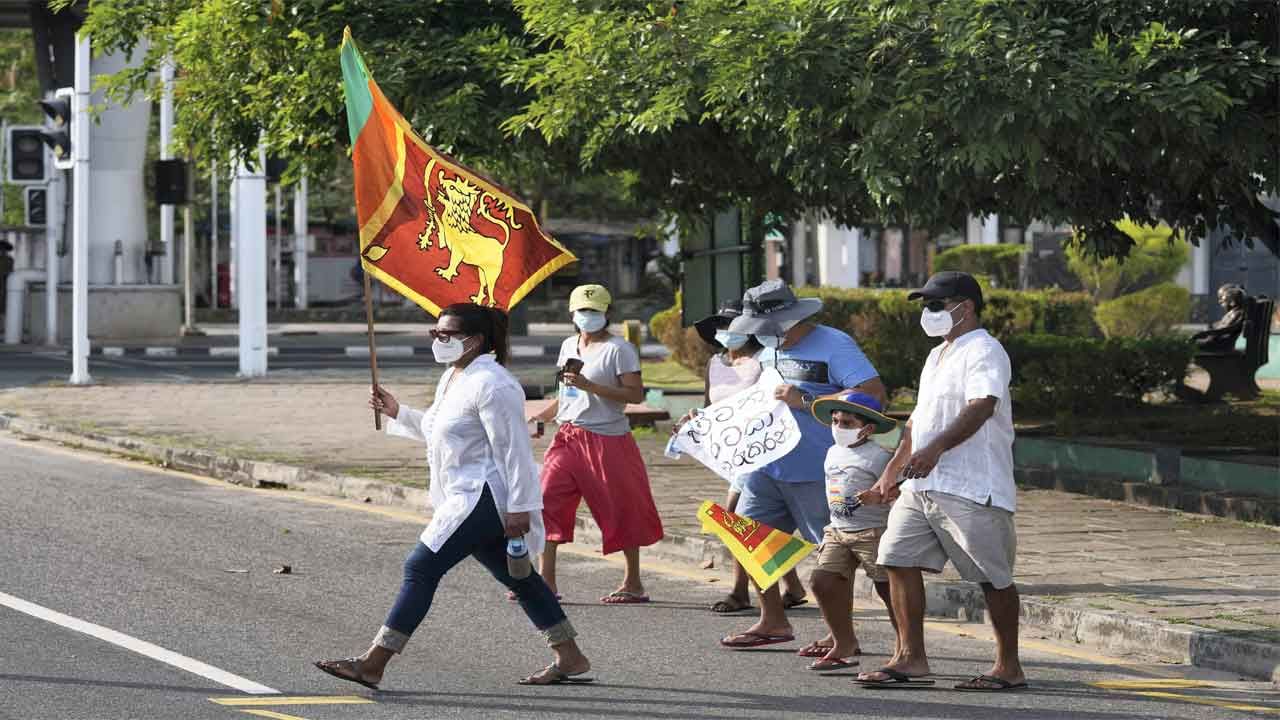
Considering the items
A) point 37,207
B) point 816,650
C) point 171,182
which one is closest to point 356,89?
point 816,650

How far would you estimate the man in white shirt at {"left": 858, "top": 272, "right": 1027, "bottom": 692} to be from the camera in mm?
7633

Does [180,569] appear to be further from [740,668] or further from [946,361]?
[946,361]

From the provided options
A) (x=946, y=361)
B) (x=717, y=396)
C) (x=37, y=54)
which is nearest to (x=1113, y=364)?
(x=717, y=396)

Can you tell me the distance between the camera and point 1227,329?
2088 cm

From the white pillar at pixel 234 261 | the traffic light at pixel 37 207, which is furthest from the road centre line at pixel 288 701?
the white pillar at pixel 234 261

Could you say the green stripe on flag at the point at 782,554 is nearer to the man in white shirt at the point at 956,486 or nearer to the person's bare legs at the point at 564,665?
the man in white shirt at the point at 956,486

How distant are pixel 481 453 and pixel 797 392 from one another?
1.52 metres

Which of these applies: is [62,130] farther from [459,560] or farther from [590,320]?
[459,560]

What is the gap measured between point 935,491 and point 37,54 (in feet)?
107

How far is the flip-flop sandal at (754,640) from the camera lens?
881 cm

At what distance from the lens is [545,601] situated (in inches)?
307

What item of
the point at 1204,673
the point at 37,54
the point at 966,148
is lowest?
the point at 1204,673

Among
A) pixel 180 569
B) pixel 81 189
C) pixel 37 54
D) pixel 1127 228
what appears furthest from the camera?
pixel 37 54

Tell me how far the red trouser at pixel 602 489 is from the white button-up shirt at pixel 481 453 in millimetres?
2265
